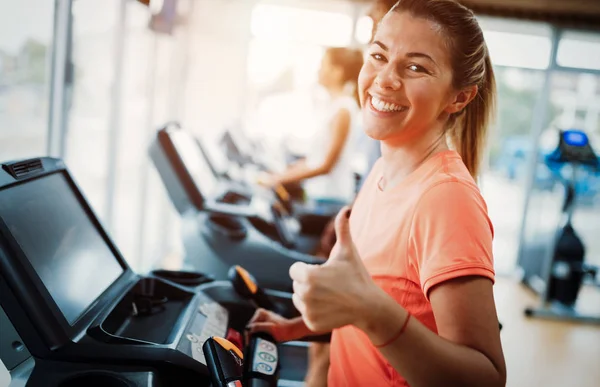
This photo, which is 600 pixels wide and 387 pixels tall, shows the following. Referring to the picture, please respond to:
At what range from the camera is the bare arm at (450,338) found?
75 centimetres

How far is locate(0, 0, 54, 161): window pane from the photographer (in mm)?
1930

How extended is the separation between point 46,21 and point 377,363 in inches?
73.9

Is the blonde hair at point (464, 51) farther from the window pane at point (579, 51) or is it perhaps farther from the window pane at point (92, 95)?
the window pane at point (579, 51)

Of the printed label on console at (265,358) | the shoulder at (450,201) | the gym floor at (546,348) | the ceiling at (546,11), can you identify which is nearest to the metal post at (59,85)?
the printed label on console at (265,358)

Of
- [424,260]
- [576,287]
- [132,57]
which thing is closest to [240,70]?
[132,57]

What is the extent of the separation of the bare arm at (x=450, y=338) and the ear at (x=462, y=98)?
31 centimetres

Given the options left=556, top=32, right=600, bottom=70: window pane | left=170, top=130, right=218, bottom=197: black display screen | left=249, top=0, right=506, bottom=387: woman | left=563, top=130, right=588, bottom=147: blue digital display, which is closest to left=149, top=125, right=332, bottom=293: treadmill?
left=170, top=130, right=218, bottom=197: black display screen

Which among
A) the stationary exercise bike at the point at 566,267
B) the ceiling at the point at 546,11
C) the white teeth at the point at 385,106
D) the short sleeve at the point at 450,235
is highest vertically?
the ceiling at the point at 546,11

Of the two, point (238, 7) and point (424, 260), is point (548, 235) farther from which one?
point (424, 260)

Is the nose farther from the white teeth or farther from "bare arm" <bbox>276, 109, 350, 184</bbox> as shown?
"bare arm" <bbox>276, 109, 350, 184</bbox>

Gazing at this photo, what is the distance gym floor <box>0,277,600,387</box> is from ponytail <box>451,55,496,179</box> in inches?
86.7

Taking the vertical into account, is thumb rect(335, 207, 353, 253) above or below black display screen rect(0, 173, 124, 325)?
above

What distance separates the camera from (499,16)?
18.4 ft

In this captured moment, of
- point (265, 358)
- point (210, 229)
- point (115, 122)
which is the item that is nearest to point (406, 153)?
point (265, 358)
